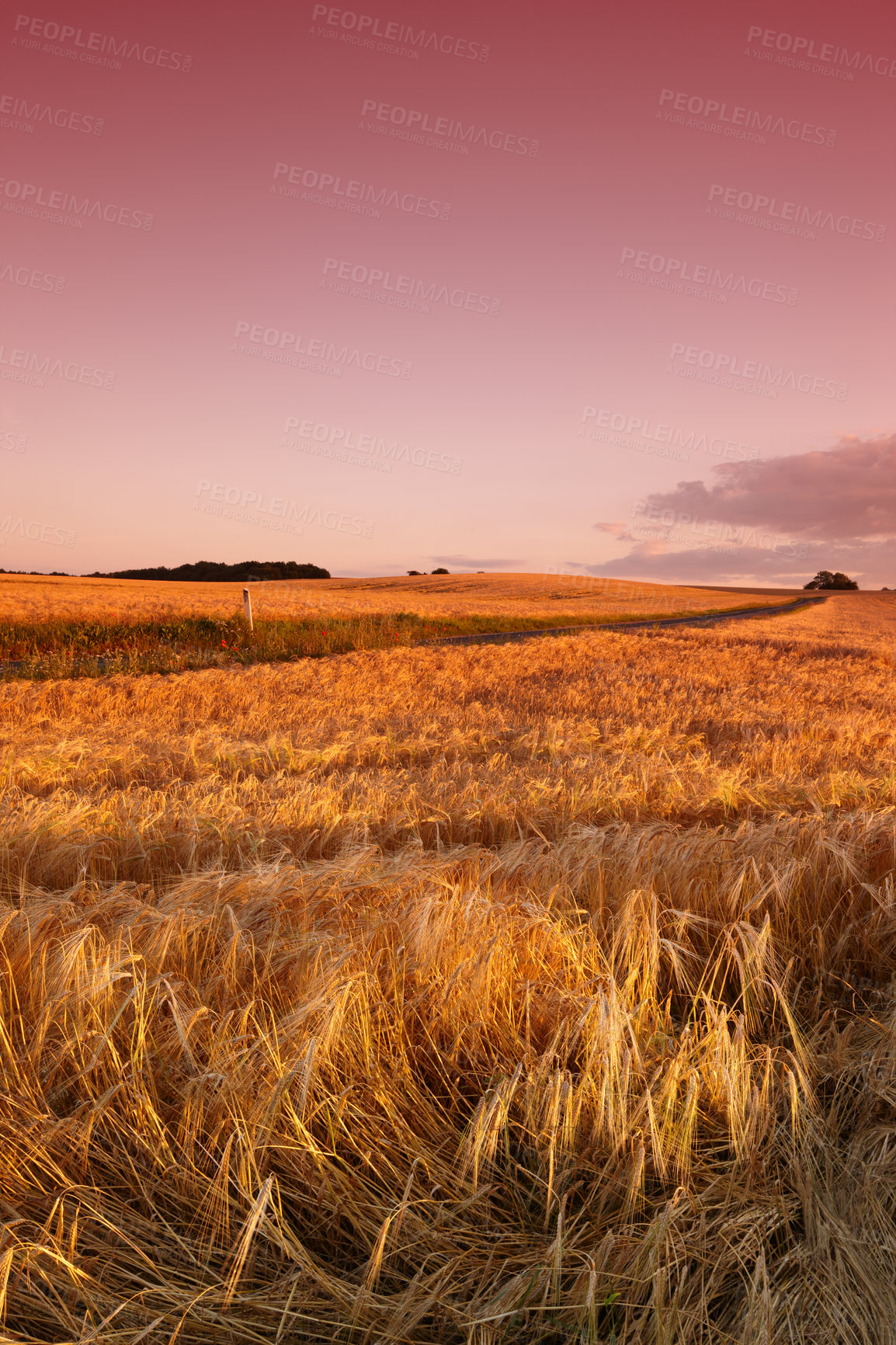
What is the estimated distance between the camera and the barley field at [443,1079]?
1225 millimetres

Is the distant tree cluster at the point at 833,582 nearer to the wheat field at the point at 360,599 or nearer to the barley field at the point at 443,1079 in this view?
the wheat field at the point at 360,599

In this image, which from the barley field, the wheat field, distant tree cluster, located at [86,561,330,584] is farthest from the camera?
distant tree cluster, located at [86,561,330,584]

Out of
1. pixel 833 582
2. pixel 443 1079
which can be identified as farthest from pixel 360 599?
pixel 833 582

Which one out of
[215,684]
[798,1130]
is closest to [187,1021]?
[798,1130]

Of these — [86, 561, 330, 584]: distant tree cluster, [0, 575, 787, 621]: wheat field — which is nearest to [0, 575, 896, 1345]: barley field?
[0, 575, 787, 621]: wheat field

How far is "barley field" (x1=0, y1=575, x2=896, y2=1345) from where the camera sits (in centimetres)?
122

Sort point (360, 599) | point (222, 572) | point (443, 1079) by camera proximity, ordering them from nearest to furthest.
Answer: point (443, 1079)
point (360, 599)
point (222, 572)

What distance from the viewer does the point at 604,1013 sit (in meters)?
1.66

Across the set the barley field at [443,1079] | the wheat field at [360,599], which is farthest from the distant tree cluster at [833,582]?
the barley field at [443,1079]

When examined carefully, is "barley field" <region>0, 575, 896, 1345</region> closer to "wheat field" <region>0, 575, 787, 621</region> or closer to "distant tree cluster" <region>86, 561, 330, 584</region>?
"wheat field" <region>0, 575, 787, 621</region>

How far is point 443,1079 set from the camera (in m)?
1.72

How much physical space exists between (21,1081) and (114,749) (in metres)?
4.03

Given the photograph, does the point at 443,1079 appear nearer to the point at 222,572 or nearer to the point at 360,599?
the point at 360,599

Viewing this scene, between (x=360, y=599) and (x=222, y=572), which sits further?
(x=222, y=572)
